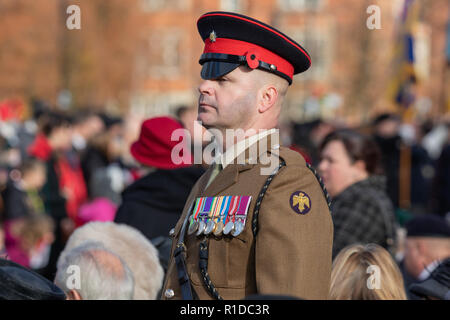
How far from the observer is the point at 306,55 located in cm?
261

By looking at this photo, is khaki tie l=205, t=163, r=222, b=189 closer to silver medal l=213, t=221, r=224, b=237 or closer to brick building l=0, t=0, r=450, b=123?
silver medal l=213, t=221, r=224, b=237

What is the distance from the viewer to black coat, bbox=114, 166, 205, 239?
4254mm

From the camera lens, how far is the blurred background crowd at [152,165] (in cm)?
332

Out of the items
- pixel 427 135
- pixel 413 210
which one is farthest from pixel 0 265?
pixel 427 135

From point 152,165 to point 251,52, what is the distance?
2417 millimetres

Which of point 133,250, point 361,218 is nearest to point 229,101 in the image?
point 133,250

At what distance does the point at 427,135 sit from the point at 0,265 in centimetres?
1773

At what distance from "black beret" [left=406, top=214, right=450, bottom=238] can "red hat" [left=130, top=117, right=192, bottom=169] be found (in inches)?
59.7

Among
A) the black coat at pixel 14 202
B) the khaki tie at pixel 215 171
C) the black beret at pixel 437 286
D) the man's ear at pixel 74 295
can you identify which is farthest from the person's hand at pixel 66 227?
the khaki tie at pixel 215 171

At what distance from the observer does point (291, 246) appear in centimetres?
219

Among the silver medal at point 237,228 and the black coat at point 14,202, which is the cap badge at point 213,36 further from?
the black coat at point 14,202

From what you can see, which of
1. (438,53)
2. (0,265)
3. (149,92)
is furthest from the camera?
(149,92)
